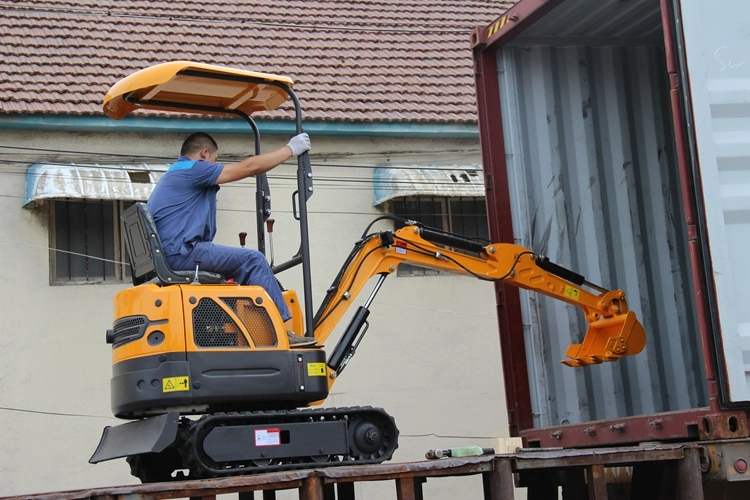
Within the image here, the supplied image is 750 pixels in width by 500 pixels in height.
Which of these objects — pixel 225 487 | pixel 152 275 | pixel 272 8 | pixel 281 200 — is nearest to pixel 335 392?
pixel 281 200

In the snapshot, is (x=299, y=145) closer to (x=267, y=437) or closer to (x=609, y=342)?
(x=267, y=437)

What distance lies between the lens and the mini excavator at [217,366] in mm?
6414

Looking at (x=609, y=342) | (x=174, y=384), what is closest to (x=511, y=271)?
(x=609, y=342)

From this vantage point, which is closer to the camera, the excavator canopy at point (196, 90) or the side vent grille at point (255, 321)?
the side vent grille at point (255, 321)

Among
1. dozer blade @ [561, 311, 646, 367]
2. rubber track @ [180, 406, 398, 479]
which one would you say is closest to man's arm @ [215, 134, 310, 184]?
rubber track @ [180, 406, 398, 479]

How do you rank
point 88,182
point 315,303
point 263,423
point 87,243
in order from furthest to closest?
1. point 87,243
2. point 315,303
3. point 88,182
4. point 263,423

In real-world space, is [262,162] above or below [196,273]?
above

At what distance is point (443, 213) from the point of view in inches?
587

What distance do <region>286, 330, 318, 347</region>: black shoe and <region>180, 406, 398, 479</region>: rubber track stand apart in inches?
15.4

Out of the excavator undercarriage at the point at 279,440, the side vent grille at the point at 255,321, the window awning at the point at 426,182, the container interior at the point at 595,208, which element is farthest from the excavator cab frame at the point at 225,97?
the window awning at the point at 426,182

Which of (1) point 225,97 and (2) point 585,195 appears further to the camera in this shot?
(2) point 585,195

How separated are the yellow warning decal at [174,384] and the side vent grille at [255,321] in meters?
0.49

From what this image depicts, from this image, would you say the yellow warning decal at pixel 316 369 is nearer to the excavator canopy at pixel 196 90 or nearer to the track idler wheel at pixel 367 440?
the track idler wheel at pixel 367 440

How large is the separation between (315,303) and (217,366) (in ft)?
23.2
